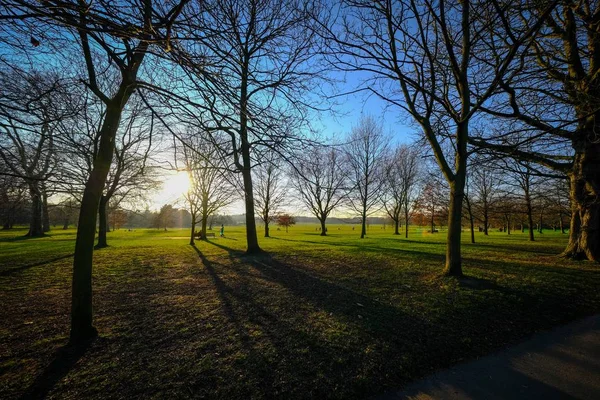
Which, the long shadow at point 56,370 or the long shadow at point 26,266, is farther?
the long shadow at point 26,266

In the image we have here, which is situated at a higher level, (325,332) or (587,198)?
(587,198)

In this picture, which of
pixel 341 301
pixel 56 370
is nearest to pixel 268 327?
pixel 341 301

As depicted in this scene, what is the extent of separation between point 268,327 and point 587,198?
1279 centimetres

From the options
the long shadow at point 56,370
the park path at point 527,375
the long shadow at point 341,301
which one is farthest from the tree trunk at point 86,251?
the park path at point 527,375

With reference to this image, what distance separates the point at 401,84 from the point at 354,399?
8.04 m

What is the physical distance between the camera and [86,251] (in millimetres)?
3561

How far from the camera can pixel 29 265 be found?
8.44 m

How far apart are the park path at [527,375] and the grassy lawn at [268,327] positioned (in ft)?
0.58

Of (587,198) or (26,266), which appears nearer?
(26,266)

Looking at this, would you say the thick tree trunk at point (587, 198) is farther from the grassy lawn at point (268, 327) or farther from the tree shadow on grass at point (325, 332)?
the tree shadow on grass at point (325, 332)

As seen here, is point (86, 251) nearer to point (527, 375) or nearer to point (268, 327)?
point (268, 327)

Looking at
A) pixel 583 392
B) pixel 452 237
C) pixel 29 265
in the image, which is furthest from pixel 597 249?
pixel 29 265

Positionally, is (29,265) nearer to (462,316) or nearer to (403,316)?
(403,316)

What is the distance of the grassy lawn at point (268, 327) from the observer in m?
2.56
